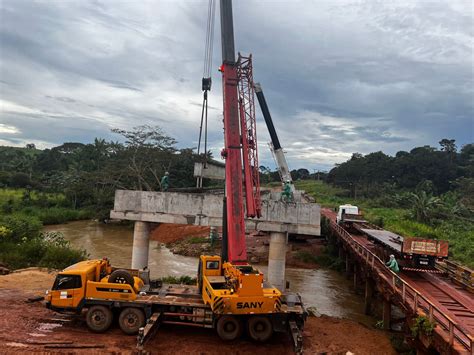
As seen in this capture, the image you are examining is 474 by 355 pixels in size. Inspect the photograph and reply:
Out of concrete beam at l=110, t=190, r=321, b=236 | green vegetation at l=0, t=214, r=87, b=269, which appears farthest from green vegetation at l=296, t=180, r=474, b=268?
green vegetation at l=0, t=214, r=87, b=269

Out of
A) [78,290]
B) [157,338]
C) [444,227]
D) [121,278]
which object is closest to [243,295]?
[157,338]

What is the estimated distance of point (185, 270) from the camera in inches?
1110

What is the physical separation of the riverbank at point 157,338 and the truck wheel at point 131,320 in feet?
1.03

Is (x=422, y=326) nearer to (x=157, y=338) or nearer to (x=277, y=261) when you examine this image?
(x=157, y=338)

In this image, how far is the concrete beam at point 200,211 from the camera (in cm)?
1984

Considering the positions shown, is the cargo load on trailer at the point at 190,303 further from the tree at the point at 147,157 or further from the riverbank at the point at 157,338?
the tree at the point at 147,157

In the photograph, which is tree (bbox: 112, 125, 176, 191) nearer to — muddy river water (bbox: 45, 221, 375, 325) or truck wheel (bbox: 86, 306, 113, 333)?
muddy river water (bbox: 45, 221, 375, 325)

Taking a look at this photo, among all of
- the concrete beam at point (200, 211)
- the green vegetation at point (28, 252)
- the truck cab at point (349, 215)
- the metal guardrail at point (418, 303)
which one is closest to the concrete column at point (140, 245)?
the concrete beam at point (200, 211)

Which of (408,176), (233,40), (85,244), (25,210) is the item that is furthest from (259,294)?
(408,176)

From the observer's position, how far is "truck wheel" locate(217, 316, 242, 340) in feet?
41.2

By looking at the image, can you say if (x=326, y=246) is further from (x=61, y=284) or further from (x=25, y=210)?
(x=25, y=210)

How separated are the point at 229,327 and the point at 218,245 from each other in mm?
23303

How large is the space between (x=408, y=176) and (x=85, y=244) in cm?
6405

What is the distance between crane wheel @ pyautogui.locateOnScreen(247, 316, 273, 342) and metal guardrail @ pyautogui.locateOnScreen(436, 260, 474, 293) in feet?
31.0
